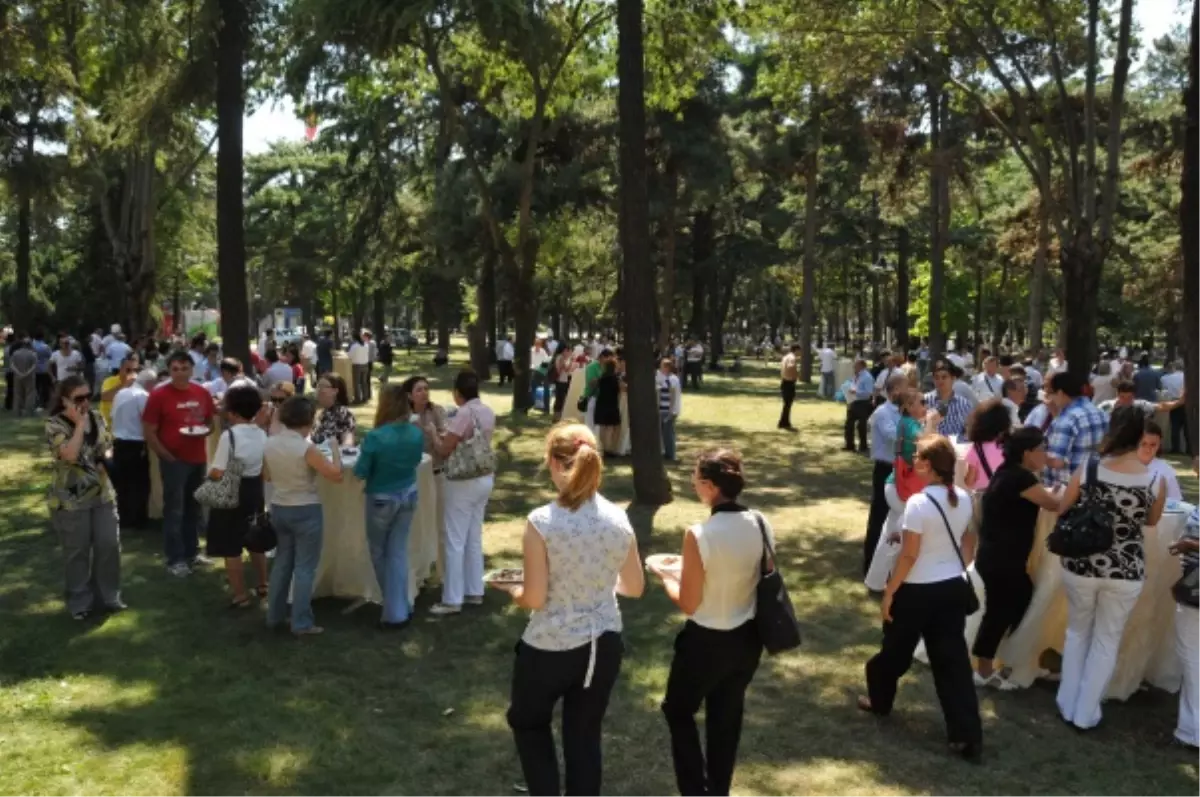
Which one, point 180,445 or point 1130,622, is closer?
point 1130,622

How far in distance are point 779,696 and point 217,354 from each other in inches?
378

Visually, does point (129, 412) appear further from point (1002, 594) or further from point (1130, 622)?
point (1130, 622)

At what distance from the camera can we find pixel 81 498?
6.91 m

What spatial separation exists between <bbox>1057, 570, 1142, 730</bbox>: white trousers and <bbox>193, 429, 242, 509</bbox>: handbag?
17.9ft

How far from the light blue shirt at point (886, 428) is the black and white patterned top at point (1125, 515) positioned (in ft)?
8.74

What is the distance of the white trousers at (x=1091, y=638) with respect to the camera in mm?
5453

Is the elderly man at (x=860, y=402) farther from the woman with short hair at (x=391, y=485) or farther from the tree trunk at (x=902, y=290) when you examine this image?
the tree trunk at (x=902, y=290)

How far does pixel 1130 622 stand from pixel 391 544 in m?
4.72

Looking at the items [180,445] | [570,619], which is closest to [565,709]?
[570,619]

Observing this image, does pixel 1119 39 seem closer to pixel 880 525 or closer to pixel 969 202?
pixel 880 525

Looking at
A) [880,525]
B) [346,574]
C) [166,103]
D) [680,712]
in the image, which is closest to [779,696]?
[680,712]

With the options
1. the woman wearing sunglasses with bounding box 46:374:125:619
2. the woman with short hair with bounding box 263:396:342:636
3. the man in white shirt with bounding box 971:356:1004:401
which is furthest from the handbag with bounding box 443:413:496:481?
the man in white shirt with bounding box 971:356:1004:401

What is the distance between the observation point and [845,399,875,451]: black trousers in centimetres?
1650

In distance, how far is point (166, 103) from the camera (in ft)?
51.0
